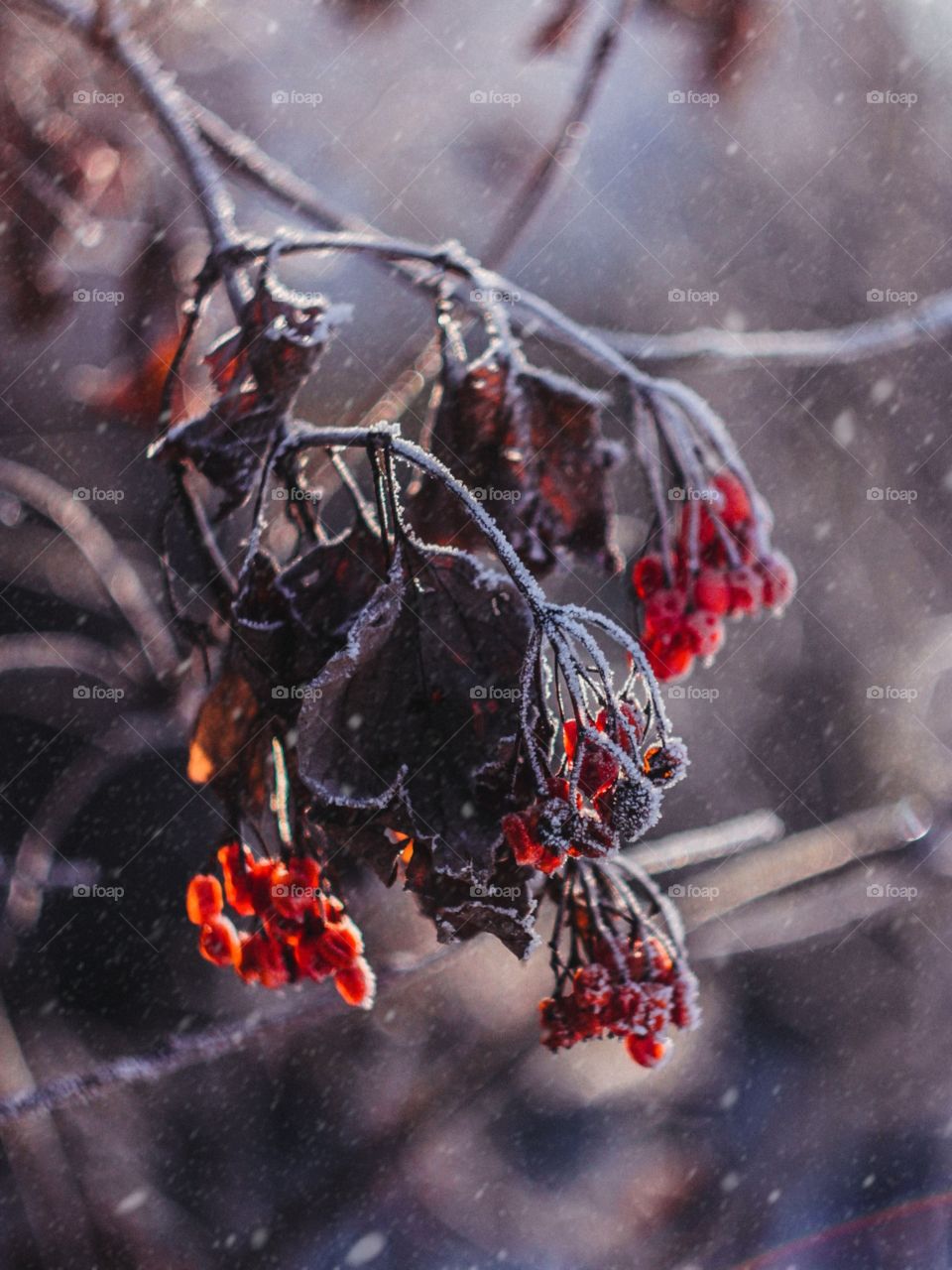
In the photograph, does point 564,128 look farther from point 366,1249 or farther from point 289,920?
point 366,1249

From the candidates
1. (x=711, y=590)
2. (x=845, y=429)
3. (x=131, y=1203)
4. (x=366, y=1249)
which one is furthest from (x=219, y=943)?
(x=845, y=429)

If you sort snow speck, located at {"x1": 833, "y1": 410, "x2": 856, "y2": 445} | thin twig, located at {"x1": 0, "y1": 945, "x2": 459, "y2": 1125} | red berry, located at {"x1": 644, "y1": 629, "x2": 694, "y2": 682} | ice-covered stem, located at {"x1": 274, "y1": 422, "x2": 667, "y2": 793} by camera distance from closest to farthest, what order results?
ice-covered stem, located at {"x1": 274, "y1": 422, "x2": 667, "y2": 793}, red berry, located at {"x1": 644, "y1": 629, "x2": 694, "y2": 682}, thin twig, located at {"x1": 0, "y1": 945, "x2": 459, "y2": 1125}, snow speck, located at {"x1": 833, "y1": 410, "x2": 856, "y2": 445}

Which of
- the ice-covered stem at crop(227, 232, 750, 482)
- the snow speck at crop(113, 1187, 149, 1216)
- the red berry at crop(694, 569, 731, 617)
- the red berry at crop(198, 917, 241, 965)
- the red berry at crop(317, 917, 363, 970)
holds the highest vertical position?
the ice-covered stem at crop(227, 232, 750, 482)

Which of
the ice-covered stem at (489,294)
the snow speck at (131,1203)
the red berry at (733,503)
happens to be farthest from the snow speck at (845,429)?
the snow speck at (131,1203)

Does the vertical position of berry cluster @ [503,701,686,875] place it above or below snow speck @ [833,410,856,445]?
above

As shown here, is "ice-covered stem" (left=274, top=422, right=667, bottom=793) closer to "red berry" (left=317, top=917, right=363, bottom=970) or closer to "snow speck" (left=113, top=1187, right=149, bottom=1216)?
"red berry" (left=317, top=917, right=363, bottom=970)

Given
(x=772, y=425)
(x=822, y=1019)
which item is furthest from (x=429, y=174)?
(x=822, y=1019)

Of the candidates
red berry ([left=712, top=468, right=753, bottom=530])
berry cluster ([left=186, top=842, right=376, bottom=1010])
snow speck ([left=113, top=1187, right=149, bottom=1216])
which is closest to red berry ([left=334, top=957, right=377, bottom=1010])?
berry cluster ([left=186, top=842, right=376, bottom=1010])

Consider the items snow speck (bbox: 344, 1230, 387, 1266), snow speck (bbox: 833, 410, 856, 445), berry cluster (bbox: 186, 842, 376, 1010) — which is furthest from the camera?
snow speck (bbox: 833, 410, 856, 445)
